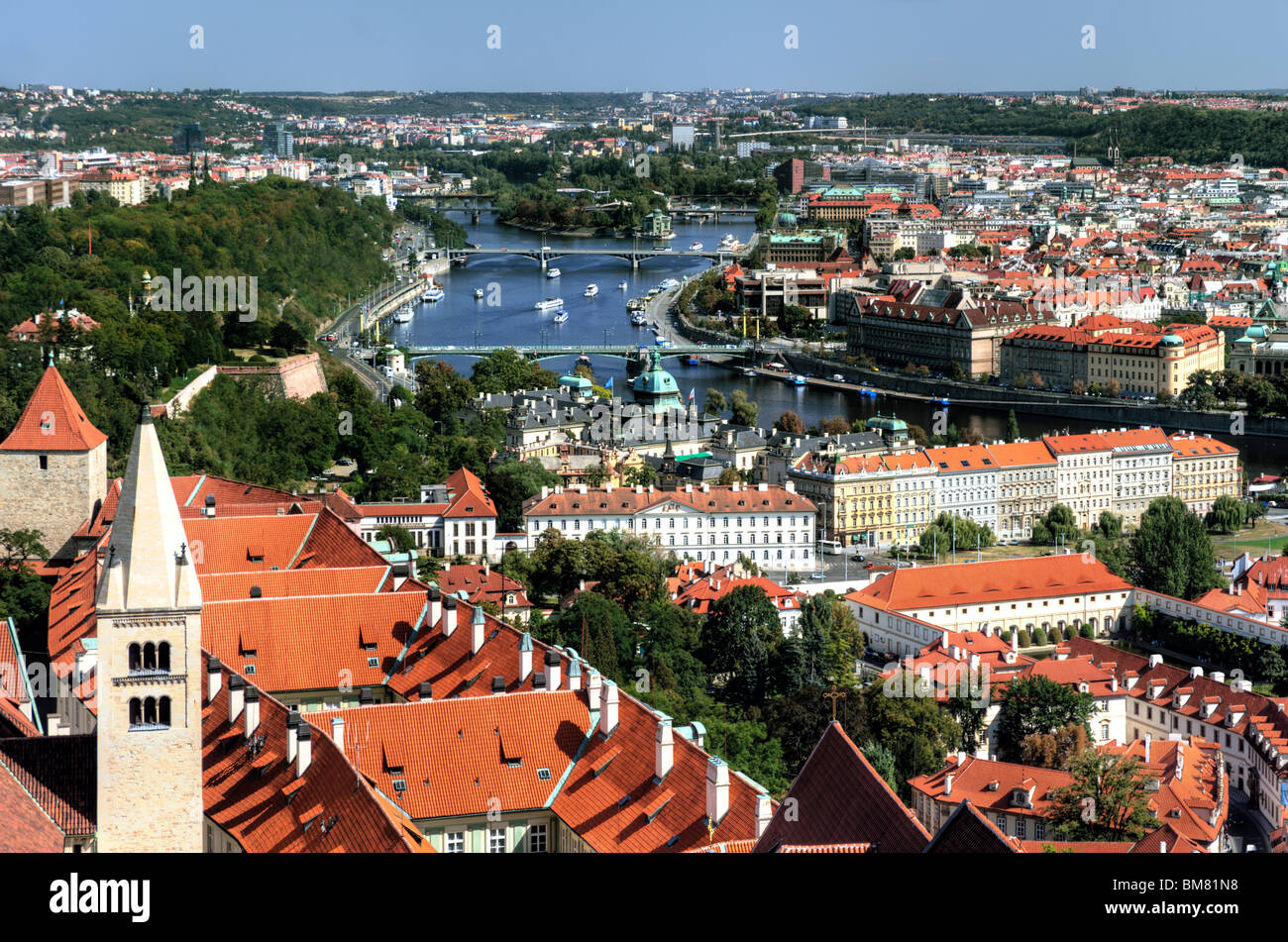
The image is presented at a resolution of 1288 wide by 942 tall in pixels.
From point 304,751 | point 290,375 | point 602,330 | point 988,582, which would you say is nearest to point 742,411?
point 290,375

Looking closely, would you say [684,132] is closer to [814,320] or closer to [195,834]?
[814,320]

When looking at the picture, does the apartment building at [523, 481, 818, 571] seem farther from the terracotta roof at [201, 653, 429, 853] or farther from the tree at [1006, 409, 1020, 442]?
the terracotta roof at [201, 653, 429, 853]

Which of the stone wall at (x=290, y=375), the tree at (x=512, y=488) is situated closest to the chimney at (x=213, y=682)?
the tree at (x=512, y=488)

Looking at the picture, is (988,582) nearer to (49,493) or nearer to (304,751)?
(49,493)

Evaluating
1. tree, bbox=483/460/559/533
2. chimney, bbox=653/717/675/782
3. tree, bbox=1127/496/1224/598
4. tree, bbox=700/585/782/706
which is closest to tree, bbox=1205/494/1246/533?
tree, bbox=1127/496/1224/598

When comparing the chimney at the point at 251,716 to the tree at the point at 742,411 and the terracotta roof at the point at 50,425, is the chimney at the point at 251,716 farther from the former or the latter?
the tree at the point at 742,411
